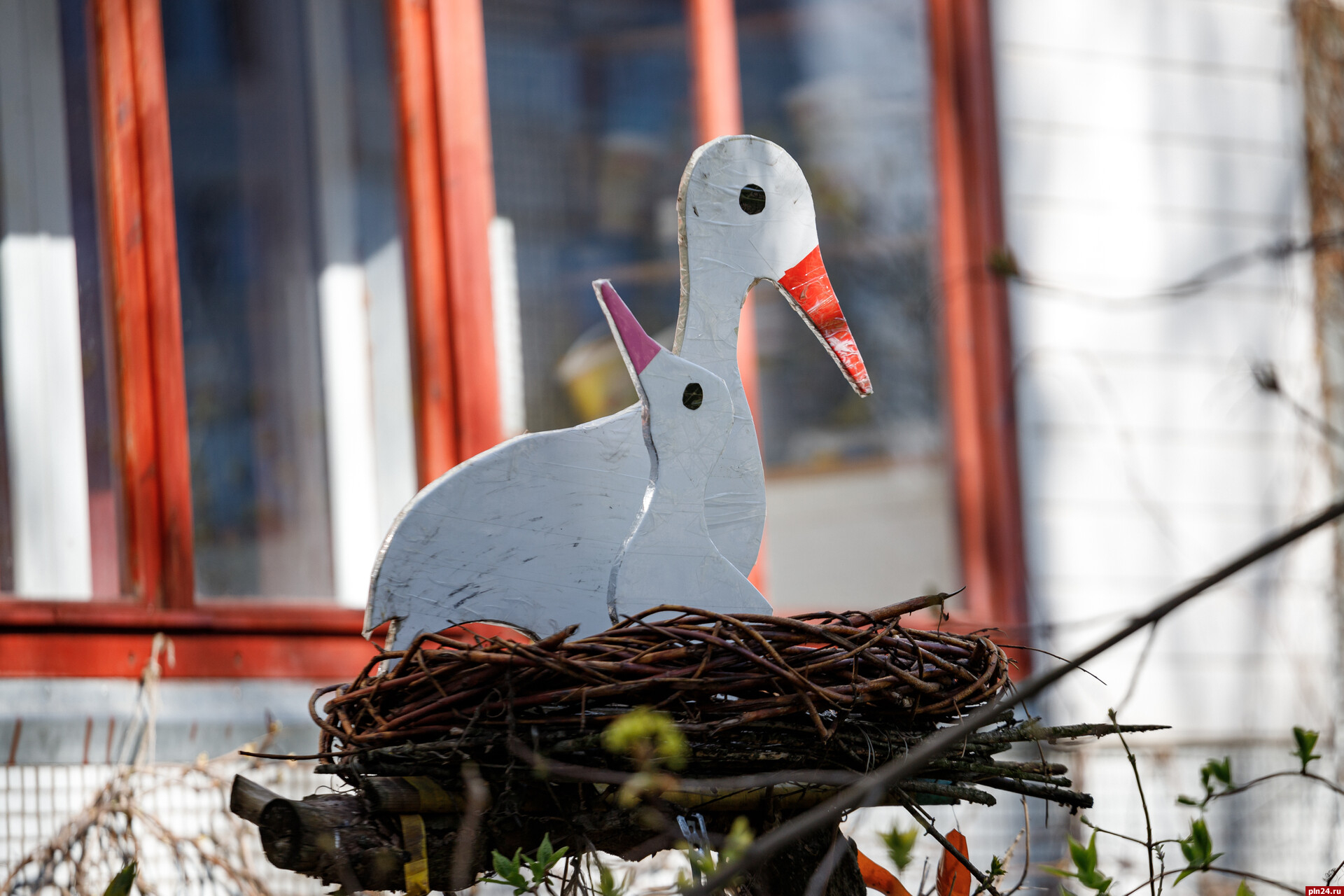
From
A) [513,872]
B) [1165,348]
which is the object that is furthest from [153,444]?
[1165,348]

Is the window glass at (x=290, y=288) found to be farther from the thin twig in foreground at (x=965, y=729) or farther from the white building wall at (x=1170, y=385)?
the thin twig in foreground at (x=965, y=729)

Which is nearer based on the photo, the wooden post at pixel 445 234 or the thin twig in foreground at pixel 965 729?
the thin twig in foreground at pixel 965 729

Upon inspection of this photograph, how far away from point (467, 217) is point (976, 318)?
148 cm

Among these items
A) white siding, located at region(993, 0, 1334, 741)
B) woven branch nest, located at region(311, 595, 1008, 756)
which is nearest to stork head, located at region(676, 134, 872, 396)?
woven branch nest, located at region(311, 595, 1008, 756)

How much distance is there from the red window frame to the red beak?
4.79 feet

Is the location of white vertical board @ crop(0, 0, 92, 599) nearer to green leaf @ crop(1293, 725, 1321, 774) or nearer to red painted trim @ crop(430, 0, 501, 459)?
red painted trim @ crop(430, 0, 501, 459)

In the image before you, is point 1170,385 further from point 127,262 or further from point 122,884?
point 122,884

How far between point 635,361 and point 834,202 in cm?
274

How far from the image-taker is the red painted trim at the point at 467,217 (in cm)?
306

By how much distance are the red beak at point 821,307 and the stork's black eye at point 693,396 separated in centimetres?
19

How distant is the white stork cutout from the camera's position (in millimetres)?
1493

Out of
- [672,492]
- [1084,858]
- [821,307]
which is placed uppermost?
[821,307]

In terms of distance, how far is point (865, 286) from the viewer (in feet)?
13.6

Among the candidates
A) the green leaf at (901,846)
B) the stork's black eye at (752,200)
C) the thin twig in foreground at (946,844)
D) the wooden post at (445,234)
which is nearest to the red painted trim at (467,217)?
the wooden post at (445,234)
